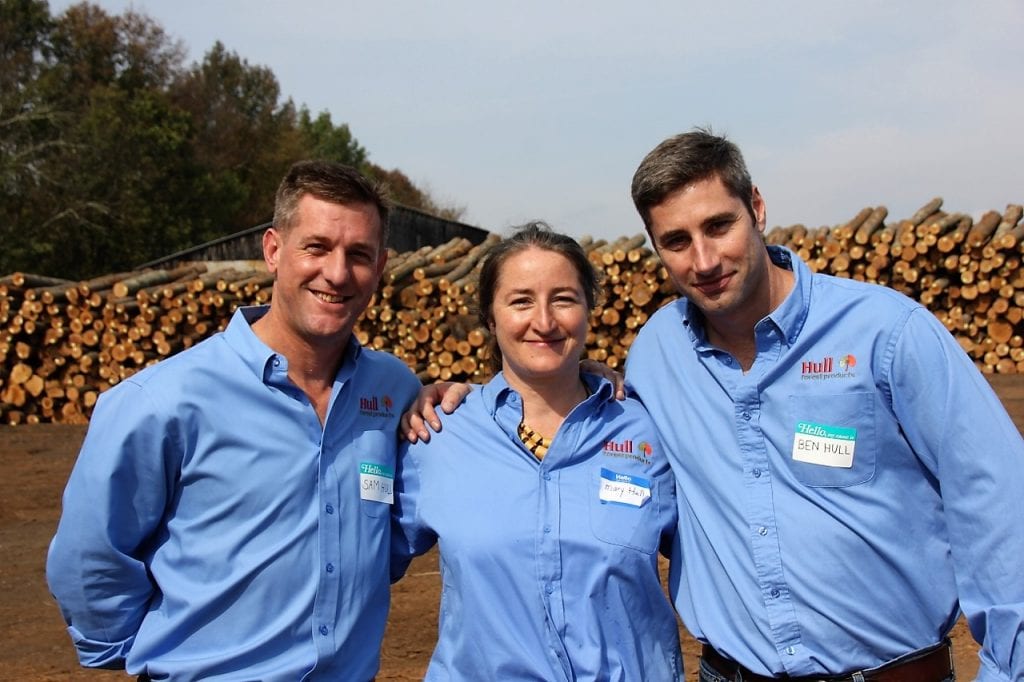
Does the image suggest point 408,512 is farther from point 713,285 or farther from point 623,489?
point 713,285

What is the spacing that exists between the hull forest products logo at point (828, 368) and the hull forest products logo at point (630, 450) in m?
0.54

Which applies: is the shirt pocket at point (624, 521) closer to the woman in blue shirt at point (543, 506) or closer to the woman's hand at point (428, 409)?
the woman in blue shirt at point (543, 506)

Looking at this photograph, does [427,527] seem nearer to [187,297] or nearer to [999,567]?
[999,567]

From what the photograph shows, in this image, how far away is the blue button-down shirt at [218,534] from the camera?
2.78 meters

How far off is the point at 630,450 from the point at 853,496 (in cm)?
68

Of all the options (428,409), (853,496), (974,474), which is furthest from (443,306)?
(974,474)

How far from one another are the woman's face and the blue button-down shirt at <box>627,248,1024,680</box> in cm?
49

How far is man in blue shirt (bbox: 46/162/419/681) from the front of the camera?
2.78 meters

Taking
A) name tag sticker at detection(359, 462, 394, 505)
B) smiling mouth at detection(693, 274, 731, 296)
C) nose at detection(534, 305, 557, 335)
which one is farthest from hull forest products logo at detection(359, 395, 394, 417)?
smiling mouth at detection(693, 274, 731, 296)

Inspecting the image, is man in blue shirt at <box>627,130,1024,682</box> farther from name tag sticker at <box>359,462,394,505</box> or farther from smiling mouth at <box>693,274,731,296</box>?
name tag sticker at <box>359,462,394,505</box>

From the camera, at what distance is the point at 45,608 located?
677 centimetres

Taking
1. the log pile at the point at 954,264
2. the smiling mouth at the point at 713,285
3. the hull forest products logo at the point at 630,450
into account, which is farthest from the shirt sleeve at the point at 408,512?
the log pile at the point at 954,264

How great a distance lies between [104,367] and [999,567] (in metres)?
12.5

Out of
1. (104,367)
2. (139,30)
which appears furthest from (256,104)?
(104,367)
